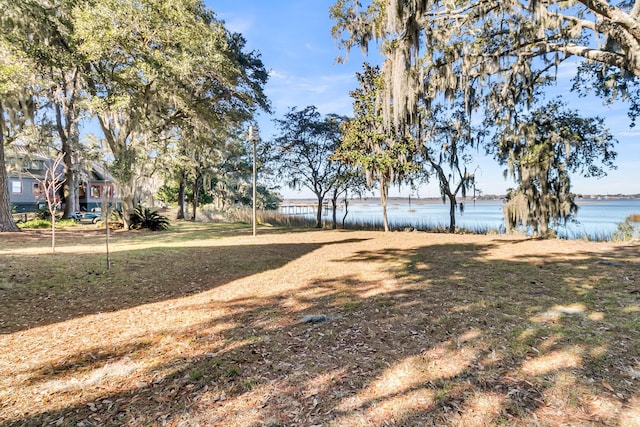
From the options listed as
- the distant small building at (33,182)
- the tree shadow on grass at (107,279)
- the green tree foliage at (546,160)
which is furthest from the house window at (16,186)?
the green tree foliage at (546,160)

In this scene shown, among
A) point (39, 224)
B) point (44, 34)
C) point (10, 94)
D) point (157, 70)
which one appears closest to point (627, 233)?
point (157, 70)

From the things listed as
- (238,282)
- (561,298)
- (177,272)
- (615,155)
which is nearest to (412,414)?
(561,298)

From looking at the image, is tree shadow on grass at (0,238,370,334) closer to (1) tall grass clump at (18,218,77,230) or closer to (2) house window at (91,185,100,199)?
(1) tall grass clump at (18,218,77,230)

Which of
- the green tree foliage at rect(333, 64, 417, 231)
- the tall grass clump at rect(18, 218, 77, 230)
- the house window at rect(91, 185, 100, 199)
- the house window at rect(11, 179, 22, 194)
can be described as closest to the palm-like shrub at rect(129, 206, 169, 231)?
the tall grass clump at rect(18, 218, 77, 230)

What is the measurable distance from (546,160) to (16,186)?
36168 millimetres

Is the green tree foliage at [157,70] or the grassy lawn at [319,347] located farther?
the green tree foliage at [157,70]

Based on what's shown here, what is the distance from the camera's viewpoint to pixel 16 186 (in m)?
24.8

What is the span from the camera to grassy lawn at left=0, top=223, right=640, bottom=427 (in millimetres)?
2047

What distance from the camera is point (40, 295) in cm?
439

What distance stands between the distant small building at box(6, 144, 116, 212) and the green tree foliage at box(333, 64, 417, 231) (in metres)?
11.5

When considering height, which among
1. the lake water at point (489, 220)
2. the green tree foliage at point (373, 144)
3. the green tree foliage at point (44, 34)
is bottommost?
the lake water at point (489, 220)

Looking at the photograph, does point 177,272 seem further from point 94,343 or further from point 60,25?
point 60,25

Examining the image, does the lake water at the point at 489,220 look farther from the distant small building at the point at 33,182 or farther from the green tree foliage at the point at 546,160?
the distant small building at the point at 33,182

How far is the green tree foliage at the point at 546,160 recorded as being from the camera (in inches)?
450
